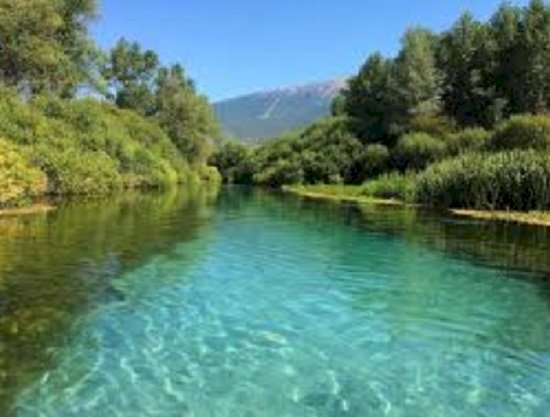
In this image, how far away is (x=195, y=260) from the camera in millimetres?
24172

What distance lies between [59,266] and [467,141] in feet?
192

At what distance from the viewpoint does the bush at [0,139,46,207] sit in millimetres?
36344

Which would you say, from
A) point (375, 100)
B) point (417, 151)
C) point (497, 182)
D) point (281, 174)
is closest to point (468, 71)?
point (375, 100)

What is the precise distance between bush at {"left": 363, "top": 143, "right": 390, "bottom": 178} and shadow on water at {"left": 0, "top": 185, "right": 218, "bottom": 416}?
50.1 metres

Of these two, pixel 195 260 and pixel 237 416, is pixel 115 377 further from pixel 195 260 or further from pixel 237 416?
pixel 195 260

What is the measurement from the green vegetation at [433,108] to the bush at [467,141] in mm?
89

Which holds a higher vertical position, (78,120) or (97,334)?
(78,120)

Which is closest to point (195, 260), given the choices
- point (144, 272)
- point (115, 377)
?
point (144, 272)

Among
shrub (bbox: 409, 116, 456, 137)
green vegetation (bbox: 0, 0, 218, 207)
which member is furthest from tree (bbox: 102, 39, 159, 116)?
shrub (bbox: 409, 116, 456, 137)

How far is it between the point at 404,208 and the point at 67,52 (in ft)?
134

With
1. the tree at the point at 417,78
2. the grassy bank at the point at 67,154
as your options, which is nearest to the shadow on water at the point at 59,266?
the grassy bank at the point at 67,154

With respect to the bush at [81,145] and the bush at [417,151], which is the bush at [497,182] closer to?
the bush at [81,145]

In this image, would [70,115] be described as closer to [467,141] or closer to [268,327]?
[467,141]

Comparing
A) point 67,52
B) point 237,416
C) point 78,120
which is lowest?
point 237,416
